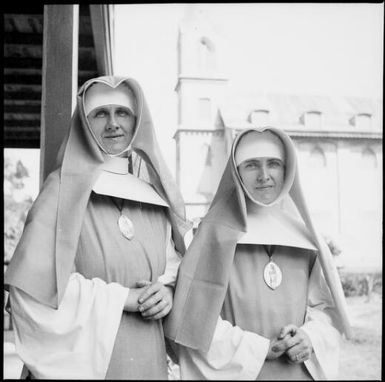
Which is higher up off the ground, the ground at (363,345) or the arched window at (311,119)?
the arched window at (311,119)

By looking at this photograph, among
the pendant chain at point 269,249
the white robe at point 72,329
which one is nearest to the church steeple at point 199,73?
the pendant chain at point 269,249

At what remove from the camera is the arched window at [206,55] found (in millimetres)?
2885

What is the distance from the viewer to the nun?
1976 millimetres

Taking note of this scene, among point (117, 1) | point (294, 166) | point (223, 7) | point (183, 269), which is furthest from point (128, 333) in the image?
point (223, 7)

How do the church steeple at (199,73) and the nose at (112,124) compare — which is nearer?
the nose at (112,124)

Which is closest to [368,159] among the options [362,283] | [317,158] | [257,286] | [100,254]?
[317,158]

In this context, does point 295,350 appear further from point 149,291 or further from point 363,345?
point 363,345

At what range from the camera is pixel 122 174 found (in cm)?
224

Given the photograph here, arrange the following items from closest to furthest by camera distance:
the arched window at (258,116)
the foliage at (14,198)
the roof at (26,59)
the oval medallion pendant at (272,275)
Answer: the oval medallion pendant at (272,275)
the arched window at (258,116)
the roof at (26,59)
the foliage at (14,198)

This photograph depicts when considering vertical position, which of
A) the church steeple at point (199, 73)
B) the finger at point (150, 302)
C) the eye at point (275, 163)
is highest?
the church steeple at point (199, 73)

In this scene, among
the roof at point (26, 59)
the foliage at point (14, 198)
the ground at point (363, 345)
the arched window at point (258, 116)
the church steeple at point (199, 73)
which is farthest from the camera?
the foliage at point (14, 198)

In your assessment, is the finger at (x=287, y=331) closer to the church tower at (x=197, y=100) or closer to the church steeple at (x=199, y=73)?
the church tower at (x=197, y=100)

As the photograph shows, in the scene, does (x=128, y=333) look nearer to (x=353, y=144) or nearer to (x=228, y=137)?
(x=228, y=137)

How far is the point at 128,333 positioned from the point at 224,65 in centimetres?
151
